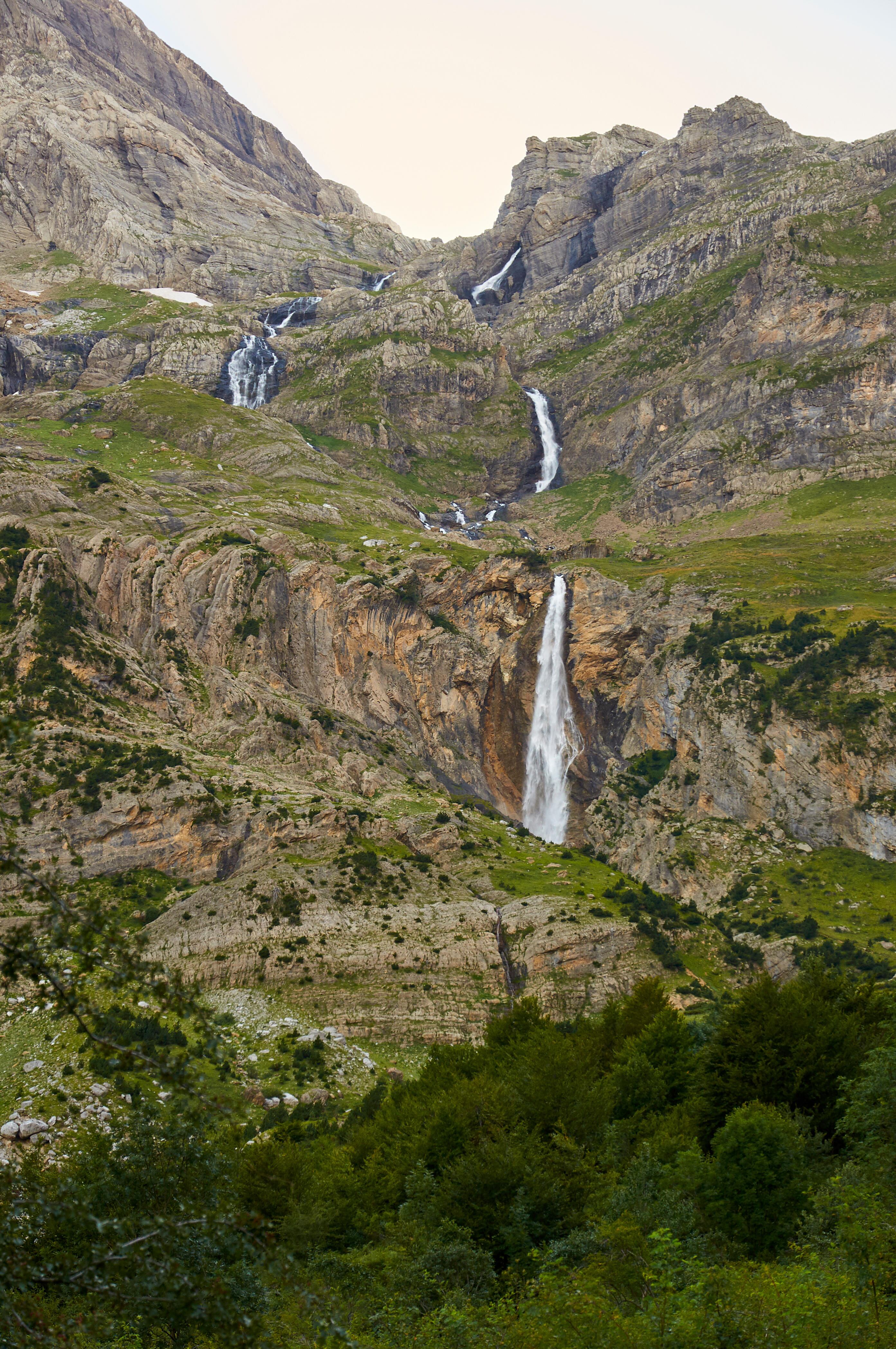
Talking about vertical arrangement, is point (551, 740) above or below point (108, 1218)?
below

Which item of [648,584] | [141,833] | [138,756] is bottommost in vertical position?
[141,833]

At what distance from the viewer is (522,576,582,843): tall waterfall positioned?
121438 mm

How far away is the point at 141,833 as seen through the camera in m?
80.1

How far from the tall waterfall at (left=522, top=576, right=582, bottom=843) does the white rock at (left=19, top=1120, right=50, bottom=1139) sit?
73.4m

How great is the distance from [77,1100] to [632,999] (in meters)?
34.0

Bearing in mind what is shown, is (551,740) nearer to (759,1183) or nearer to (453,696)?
(453,696)

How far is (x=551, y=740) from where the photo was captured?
423 feet

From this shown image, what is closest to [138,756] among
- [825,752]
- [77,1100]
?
[77,1100]

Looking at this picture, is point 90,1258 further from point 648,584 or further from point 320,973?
point 648,584

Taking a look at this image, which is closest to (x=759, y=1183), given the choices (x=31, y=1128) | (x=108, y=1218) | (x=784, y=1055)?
(x=784, y=1055)

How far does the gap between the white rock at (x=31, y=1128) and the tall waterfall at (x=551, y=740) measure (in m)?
73.4

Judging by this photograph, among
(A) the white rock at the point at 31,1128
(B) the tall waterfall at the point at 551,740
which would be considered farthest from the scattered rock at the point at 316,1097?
(B) the tall waterfall at the point at 551,740

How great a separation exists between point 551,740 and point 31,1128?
301ft

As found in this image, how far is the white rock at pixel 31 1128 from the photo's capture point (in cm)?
4647
